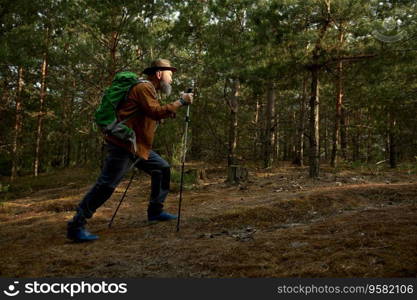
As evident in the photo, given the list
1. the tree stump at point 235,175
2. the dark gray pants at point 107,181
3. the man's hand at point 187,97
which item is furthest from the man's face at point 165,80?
the tree stump at point 235,175

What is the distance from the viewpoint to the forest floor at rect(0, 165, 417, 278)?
9.17ft

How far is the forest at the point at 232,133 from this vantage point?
317cm

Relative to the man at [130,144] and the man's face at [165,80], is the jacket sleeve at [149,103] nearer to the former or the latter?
the man at [130,144]

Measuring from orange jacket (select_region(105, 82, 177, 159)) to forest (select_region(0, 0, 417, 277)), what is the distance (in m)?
1.20

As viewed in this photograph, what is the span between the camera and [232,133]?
12.9 meters

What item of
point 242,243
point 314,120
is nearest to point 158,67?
point 242,243

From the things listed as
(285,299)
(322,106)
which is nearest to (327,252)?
(285,299)

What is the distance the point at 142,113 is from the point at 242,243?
2147mm

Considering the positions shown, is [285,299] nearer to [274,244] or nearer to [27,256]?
[274,244]

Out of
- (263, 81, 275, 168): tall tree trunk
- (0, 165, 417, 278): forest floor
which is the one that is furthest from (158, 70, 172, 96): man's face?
(263, 81, 275, 168): tall tree trunk

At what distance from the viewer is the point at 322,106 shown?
91.1 feet

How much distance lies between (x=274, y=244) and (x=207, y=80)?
38.3 feet

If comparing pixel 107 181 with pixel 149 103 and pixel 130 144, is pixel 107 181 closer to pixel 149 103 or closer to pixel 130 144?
pixel 130 144

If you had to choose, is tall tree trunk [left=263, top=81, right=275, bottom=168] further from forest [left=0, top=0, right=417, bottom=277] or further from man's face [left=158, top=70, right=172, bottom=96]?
man's face [left=158, top=70, right=172, bottom=96]
